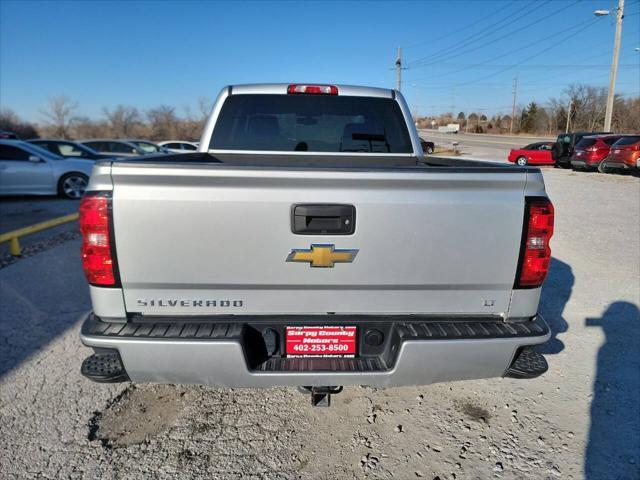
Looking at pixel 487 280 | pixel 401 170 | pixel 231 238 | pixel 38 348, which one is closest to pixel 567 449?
pixel 487 280

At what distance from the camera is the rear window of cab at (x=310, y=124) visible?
12.6 feet

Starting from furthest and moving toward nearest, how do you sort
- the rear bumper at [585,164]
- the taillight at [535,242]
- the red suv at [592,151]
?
the rear bumper at [585,164]
the red suv at [592,151]
the taillight at [535,242]

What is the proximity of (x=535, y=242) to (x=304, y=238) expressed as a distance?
1.17 meters

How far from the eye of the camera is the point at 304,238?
2018 millimetres

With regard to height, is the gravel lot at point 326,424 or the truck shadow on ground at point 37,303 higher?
the truck shadow on ground at point 37,303

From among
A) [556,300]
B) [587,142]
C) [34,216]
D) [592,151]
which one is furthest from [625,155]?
[34,216]

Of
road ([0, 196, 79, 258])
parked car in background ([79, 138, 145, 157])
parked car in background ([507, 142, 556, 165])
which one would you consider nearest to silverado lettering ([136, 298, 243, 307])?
road ([0, 196, 79, 258])

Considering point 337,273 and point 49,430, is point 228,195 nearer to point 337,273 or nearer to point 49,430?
point 337,273

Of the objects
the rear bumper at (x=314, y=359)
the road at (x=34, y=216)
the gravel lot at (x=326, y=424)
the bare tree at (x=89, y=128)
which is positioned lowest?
the gravel lot at (x=326, y=424)

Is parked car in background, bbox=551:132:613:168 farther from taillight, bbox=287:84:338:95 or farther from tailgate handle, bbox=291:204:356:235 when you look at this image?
tailgate handle, bbox=291:204:356:235

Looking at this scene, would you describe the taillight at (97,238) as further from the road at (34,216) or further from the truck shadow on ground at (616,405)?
the road at (34,216)

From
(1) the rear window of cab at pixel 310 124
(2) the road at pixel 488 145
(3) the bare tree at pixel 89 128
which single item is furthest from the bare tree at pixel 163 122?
(1) the rear window of cab at pixel 310 124

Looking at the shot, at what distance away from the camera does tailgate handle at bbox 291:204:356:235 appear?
200cm

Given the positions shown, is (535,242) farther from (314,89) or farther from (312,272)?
(314,89)
